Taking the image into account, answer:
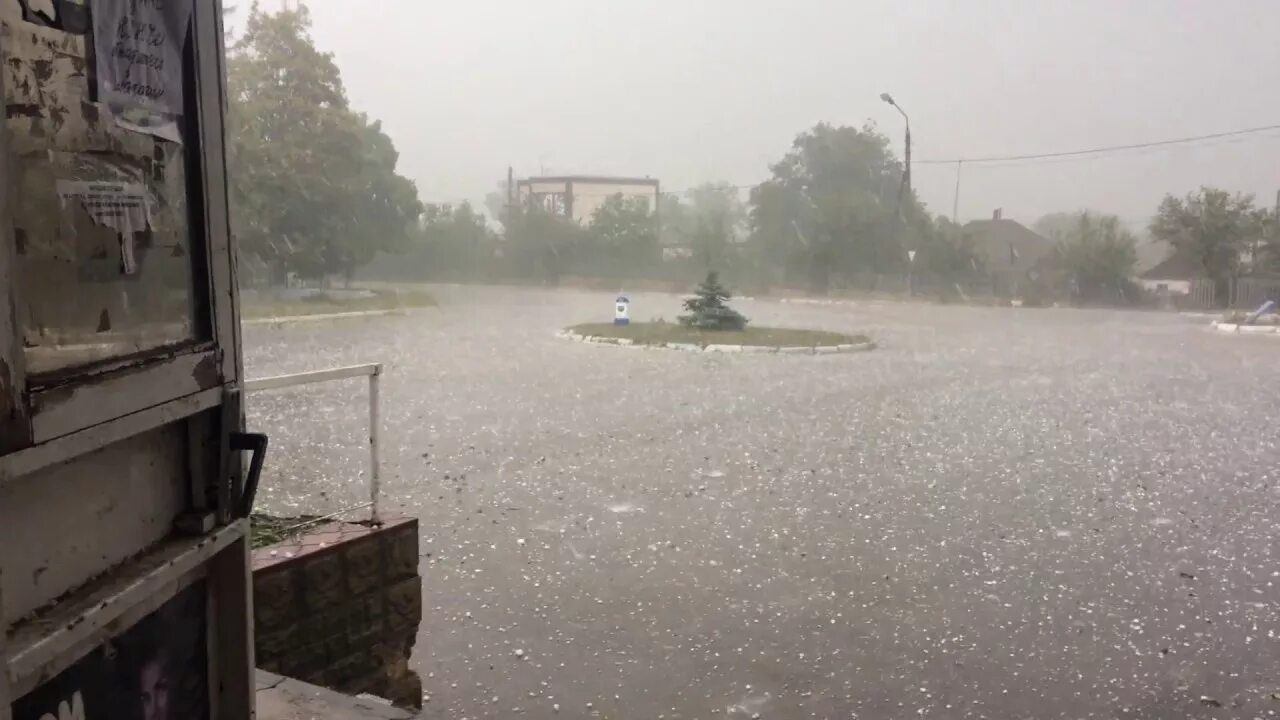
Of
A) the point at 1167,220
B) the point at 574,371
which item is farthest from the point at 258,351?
the point at 1167,220

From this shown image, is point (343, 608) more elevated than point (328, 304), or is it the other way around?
point (328, 304)

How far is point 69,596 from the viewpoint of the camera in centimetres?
136

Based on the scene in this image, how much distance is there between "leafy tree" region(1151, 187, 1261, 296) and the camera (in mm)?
Answer: 35812

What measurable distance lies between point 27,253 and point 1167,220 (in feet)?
139

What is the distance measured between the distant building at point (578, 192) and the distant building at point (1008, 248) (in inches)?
690

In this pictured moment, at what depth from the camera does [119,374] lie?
1.40 metres

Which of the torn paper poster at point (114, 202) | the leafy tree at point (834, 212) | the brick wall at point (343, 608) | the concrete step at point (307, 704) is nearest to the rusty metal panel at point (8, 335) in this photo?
the torn paper poster at point (114, 202)

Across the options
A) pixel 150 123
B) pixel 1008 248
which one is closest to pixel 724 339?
pixel 150 123

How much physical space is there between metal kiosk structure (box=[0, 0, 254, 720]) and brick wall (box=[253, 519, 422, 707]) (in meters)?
1.24

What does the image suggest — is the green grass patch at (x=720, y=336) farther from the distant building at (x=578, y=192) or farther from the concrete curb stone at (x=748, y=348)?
Answer: the distant building at (x=578, y=192)

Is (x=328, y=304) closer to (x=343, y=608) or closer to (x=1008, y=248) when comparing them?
(x=343, y=608)

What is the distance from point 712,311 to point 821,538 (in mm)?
14238

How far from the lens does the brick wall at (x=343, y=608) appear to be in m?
3.06

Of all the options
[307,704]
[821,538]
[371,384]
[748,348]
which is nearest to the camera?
[307,704]
